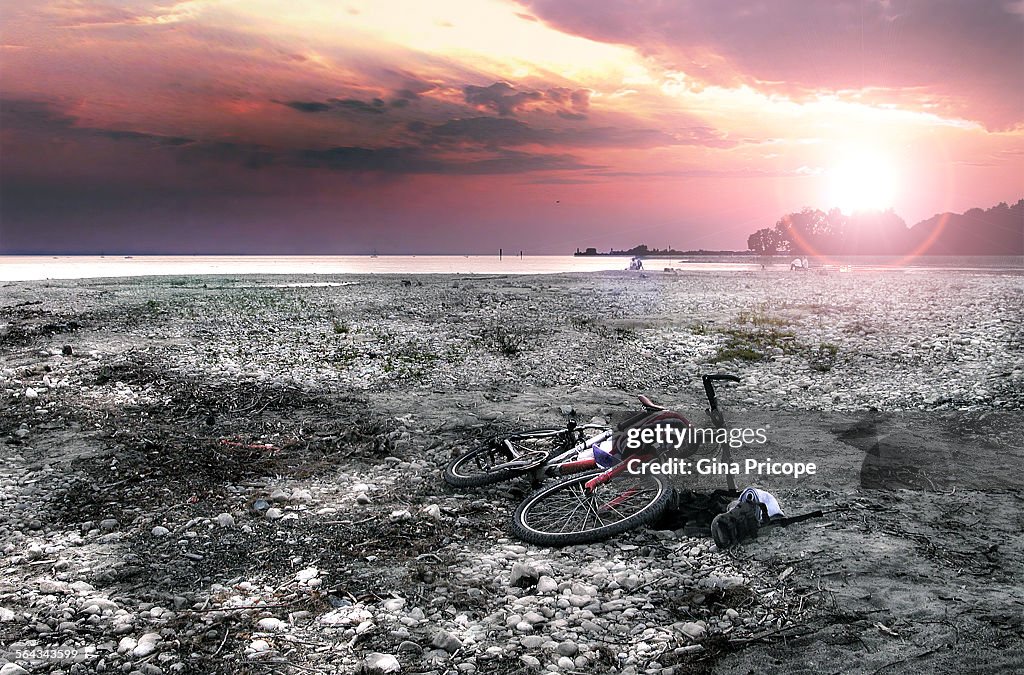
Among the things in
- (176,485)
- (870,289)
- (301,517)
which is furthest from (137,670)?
(870,289)

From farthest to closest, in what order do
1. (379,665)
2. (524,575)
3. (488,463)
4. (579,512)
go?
(488,463) → (579,512) → (524,575) → (379,665)

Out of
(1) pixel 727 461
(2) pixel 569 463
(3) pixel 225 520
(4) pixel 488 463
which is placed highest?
(1) pixel 727 461

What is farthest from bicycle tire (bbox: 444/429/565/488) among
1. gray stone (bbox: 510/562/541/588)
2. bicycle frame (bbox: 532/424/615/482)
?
gray stone (bbox: 510/562/541/588)

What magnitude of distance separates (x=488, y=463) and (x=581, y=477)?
2.34m

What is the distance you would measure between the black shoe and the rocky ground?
0.46ft

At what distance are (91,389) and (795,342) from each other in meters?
20.0

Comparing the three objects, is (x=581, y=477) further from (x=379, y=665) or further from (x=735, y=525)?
(x=379, y=665)

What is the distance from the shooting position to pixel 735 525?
794 cm

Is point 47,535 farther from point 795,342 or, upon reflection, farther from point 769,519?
point 795,342

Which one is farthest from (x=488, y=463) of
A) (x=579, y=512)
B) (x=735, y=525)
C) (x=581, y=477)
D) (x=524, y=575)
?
(x=735, y=525)

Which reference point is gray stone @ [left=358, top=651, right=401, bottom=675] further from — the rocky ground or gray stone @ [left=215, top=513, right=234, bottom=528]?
gray stone @ [left=215, top=513, right=234, bottom=528]

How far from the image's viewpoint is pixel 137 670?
590 cm

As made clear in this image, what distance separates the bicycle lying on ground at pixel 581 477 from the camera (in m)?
8.31

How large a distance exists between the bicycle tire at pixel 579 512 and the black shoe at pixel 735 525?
72 centimetres
